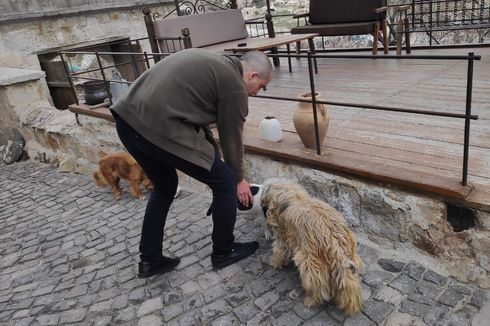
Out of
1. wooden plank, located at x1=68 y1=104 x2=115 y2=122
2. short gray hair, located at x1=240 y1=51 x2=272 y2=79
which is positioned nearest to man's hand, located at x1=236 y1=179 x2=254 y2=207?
short gray hair, located at x1=240 y1=51 x2=272 y2=79

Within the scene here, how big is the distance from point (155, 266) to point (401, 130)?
2.28 metres

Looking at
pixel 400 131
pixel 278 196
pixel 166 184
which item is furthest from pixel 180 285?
pixel 400 131

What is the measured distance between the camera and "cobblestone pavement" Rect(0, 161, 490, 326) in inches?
91.8

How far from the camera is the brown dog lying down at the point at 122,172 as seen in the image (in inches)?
170

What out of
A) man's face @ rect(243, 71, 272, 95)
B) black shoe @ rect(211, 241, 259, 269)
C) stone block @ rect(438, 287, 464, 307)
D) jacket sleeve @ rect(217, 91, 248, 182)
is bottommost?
stone block @ rect(438, 287, 464, 307)

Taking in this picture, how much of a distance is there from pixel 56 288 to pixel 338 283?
2062 mm

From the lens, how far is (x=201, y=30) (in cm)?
687

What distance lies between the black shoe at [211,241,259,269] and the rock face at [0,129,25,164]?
5.36 meters

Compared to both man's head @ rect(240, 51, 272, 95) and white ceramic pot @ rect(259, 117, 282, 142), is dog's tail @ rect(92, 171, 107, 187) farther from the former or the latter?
man's head @ rect(240, 51, 272, 95)

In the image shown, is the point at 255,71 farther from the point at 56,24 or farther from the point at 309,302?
the point at 56,24

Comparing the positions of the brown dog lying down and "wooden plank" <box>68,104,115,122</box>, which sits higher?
"wooden plank" <box>68,104,115,122</box>

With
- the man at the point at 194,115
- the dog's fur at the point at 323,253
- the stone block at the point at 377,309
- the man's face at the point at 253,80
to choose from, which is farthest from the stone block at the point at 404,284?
the man's face at the point at 253,80

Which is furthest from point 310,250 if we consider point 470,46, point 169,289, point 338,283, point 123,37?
point 123,37

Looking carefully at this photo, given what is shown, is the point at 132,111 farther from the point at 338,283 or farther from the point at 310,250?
the point at 338,283
